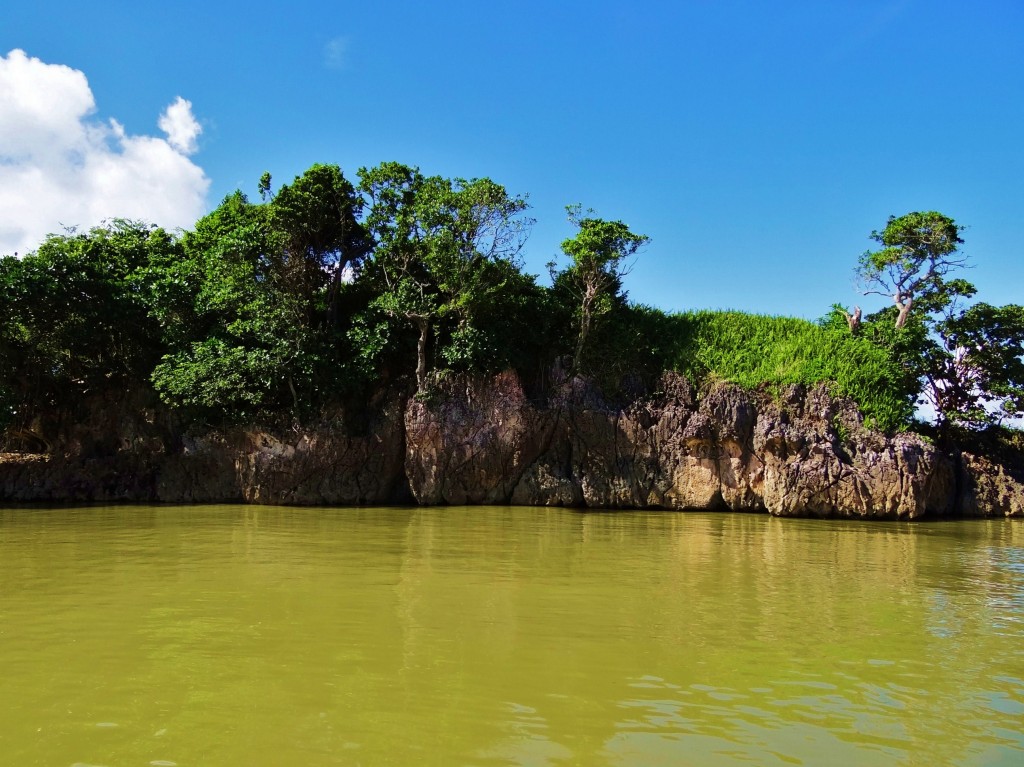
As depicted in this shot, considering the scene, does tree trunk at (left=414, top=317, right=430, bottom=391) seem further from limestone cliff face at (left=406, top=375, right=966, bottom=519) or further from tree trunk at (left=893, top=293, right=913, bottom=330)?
tree trunk at (left=893, top=293, right=913, bottom=330)

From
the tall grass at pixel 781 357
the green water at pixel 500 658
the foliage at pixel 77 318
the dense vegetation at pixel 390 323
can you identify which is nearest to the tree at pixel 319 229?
the dense vegetation at pixel 390 323

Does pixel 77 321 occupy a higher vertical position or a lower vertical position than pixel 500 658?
higher

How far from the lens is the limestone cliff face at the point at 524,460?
14500 mm

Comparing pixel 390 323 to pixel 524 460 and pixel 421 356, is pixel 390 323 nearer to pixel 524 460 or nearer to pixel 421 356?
pixel 421 356

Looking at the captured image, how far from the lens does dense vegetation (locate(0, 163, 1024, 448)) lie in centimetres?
1481

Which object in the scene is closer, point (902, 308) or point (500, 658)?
point (500, 658)

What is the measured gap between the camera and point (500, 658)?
400cm

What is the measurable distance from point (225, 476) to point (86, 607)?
1071 cm

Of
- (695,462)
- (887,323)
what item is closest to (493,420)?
(695,462)

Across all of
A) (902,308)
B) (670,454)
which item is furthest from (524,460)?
(902,308)

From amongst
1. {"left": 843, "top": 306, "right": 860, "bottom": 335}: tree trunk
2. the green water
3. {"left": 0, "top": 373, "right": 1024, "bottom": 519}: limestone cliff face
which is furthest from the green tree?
{"left": 843, "top": 306, "right": 860, "bottom": 335}: tree trunk

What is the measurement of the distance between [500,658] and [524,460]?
36.9ft

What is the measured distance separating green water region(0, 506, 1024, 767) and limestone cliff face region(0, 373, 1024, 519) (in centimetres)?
661

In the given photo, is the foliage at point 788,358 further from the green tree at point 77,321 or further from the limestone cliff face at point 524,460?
the green tree at point 77,321
